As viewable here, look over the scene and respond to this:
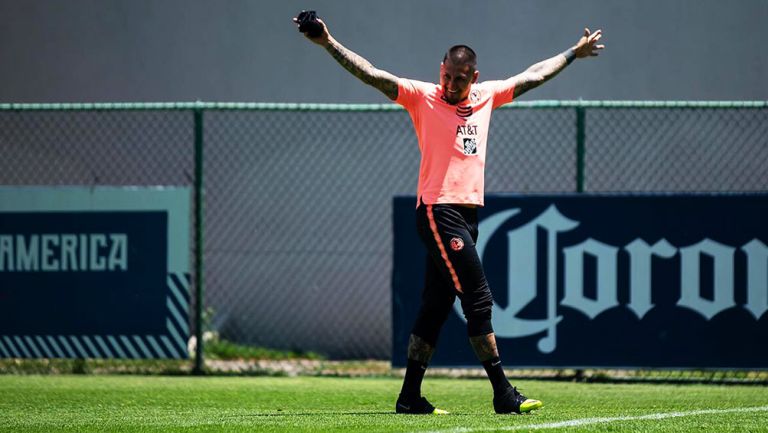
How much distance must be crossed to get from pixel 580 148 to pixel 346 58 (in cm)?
421

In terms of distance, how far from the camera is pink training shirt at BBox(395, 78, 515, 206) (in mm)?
6695

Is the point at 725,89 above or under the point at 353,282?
above

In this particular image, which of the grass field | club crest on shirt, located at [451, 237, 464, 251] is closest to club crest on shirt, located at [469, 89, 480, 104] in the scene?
club crest on shirt, located at [451, 237, 464, 251]

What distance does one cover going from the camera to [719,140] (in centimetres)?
1187

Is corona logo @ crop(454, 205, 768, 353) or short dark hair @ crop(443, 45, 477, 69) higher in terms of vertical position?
short dark hair @ crop(443, 45, 477, 69)

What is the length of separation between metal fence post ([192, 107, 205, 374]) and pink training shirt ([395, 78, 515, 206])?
4.07m

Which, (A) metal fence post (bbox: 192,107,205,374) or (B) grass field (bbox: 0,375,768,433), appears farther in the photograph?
(A) metal fence post (bbox: 192,107,205,374)

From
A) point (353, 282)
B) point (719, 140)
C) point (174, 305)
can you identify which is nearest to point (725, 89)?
point (719, 140)

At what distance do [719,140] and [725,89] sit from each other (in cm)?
60

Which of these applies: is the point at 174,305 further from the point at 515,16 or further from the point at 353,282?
the point at 515,16

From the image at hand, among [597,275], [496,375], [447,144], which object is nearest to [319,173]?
[597,275]

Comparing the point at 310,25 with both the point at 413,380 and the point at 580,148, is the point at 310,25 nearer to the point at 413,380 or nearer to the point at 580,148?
the point at 413,380

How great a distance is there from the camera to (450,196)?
21.9 ft

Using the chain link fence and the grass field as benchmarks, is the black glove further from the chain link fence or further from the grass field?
the chain link fence
